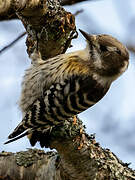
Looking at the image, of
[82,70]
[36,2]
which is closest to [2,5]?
[36,2]

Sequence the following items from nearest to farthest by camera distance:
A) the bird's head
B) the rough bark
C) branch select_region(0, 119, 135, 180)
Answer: the rough bark < branch select_region(0, 119, 135, 180) < the bird's head

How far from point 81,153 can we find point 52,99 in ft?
3.39

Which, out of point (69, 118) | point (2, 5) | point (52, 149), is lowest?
point (2, 5)

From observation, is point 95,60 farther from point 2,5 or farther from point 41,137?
point 2,5

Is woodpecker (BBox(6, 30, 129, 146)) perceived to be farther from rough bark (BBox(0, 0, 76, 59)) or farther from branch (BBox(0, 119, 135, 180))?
branch (BBox(0, 119, 135, 180))

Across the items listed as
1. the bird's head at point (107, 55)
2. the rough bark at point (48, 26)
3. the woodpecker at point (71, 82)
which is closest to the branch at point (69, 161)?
the woodpecker at point (71, 82)

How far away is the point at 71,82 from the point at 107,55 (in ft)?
1.95

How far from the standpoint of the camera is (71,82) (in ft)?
15.6

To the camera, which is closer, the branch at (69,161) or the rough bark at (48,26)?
the rough bark at (48,26)

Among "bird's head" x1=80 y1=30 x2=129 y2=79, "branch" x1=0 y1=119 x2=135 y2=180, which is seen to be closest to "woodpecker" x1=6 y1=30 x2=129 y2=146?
"bird's head" x1=80 y1=30 x2=129 y2=79

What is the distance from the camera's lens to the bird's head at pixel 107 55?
452cm

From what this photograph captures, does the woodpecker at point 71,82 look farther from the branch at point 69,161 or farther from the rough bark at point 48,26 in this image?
the branch at point 69,161

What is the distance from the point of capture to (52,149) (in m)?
4.24

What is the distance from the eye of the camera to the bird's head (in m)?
4.52
